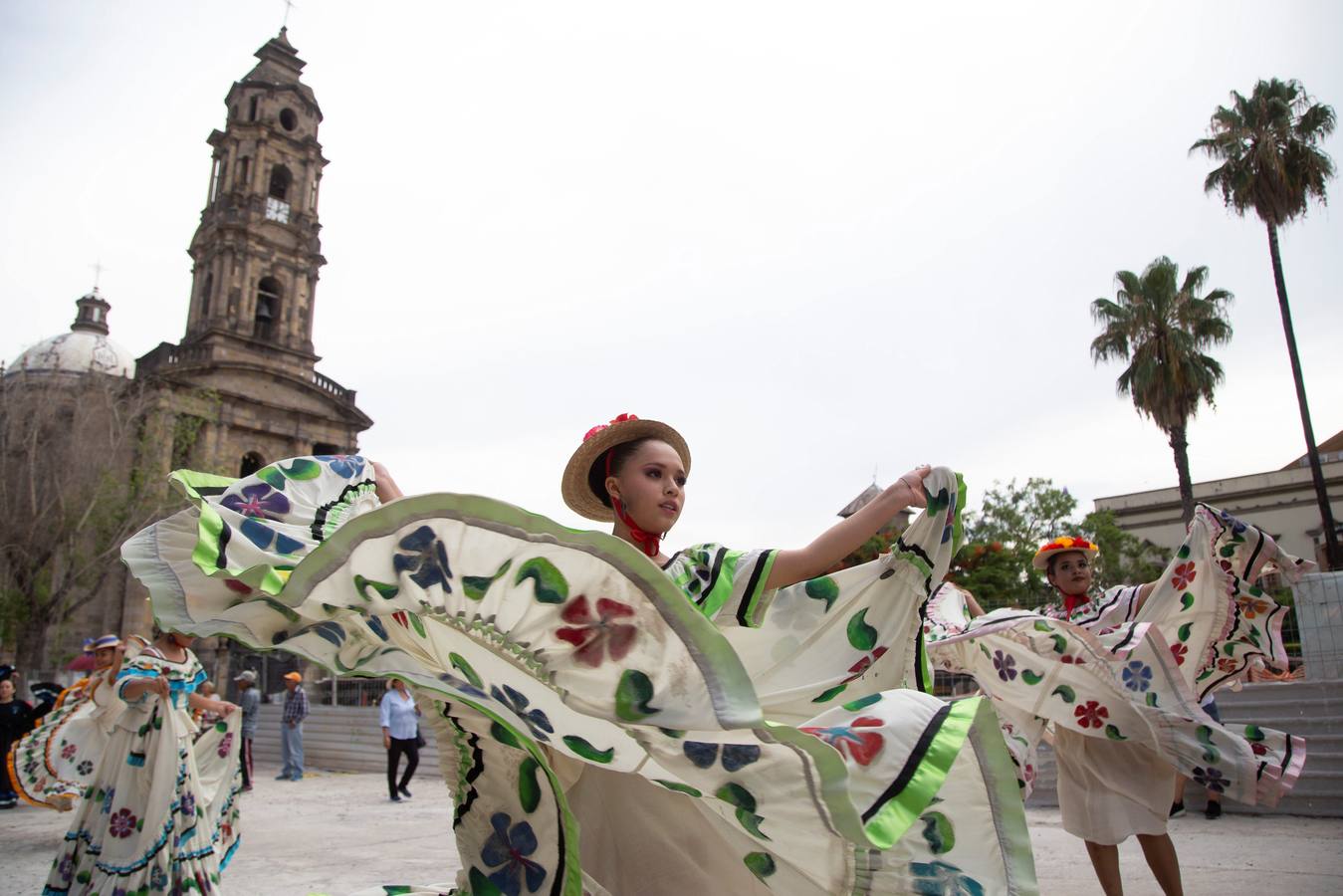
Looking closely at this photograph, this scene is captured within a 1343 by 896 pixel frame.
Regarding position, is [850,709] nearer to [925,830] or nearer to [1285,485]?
[925,830]

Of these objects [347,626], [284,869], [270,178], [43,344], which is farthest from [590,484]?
[43,344]

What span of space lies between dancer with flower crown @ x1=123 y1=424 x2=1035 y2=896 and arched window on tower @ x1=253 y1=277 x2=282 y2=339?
1401 inches

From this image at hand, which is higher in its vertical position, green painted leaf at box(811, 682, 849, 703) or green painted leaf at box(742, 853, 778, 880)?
green painted leaf at box(811, 682, 849, 703)

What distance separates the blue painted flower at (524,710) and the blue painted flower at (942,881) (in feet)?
2.34

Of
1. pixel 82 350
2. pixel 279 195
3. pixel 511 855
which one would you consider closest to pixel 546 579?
pixel 511 855

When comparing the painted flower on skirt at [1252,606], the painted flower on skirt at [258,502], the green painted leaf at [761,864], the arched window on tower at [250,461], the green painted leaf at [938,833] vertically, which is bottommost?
the green painted leaf at [761,864]

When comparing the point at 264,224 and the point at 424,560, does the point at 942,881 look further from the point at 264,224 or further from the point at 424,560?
the point at 264,224

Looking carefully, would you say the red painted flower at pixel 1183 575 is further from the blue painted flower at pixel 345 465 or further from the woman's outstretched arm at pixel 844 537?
the blue painted flower at pixel 345 465

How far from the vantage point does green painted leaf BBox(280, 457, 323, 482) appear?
7.49 ft

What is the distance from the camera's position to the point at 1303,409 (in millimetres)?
18125

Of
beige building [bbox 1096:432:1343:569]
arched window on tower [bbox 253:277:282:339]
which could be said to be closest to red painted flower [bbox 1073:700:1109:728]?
beige building [bbox 1096:432:1343:569]

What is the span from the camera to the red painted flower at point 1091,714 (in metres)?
4.07

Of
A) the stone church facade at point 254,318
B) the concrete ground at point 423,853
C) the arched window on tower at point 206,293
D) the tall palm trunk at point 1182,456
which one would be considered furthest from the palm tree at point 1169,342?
the arched window on tower at point 206,293

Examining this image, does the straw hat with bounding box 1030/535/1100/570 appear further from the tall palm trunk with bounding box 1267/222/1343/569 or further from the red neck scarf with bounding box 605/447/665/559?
the tall palm trunk with bounding box 1267/222/1343/569
